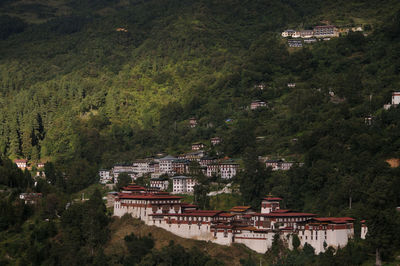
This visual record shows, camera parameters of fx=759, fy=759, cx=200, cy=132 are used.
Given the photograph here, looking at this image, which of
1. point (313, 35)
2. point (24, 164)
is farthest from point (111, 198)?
point (313, 35)

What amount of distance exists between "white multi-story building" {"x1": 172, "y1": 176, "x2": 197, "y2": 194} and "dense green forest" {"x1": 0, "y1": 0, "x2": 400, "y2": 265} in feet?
27.7

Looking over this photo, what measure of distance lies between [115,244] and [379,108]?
4666 centimetres

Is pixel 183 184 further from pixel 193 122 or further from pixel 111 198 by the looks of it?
pixel 193 122

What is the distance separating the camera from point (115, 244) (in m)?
90.5

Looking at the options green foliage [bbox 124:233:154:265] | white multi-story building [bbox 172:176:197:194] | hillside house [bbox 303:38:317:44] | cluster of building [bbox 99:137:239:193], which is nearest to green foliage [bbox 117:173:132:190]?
cluster of building [bbox 99:137:239:193]

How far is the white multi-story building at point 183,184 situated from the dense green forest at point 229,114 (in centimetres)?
844

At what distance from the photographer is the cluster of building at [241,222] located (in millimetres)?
82625

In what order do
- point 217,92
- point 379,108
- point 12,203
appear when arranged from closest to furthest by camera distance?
1. point 12,203
2. point 379,108
3. point 217,92

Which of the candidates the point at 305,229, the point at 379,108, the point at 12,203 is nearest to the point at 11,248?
the point at 12,203

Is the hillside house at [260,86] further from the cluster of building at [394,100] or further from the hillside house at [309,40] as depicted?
the cluster of building at [394,100]

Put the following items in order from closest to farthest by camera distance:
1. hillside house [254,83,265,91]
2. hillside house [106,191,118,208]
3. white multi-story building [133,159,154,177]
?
hillside house [106,191,118,208]
white multi-story building [133,159,154,177]
hillside house [254,83,265,91]

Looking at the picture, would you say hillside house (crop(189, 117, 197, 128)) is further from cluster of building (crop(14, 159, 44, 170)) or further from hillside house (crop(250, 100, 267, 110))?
cluster of building (crop(14, 159, 44, 170))

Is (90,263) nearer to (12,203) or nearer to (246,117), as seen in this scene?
(12,203)

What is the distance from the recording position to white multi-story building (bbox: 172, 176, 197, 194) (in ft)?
357
